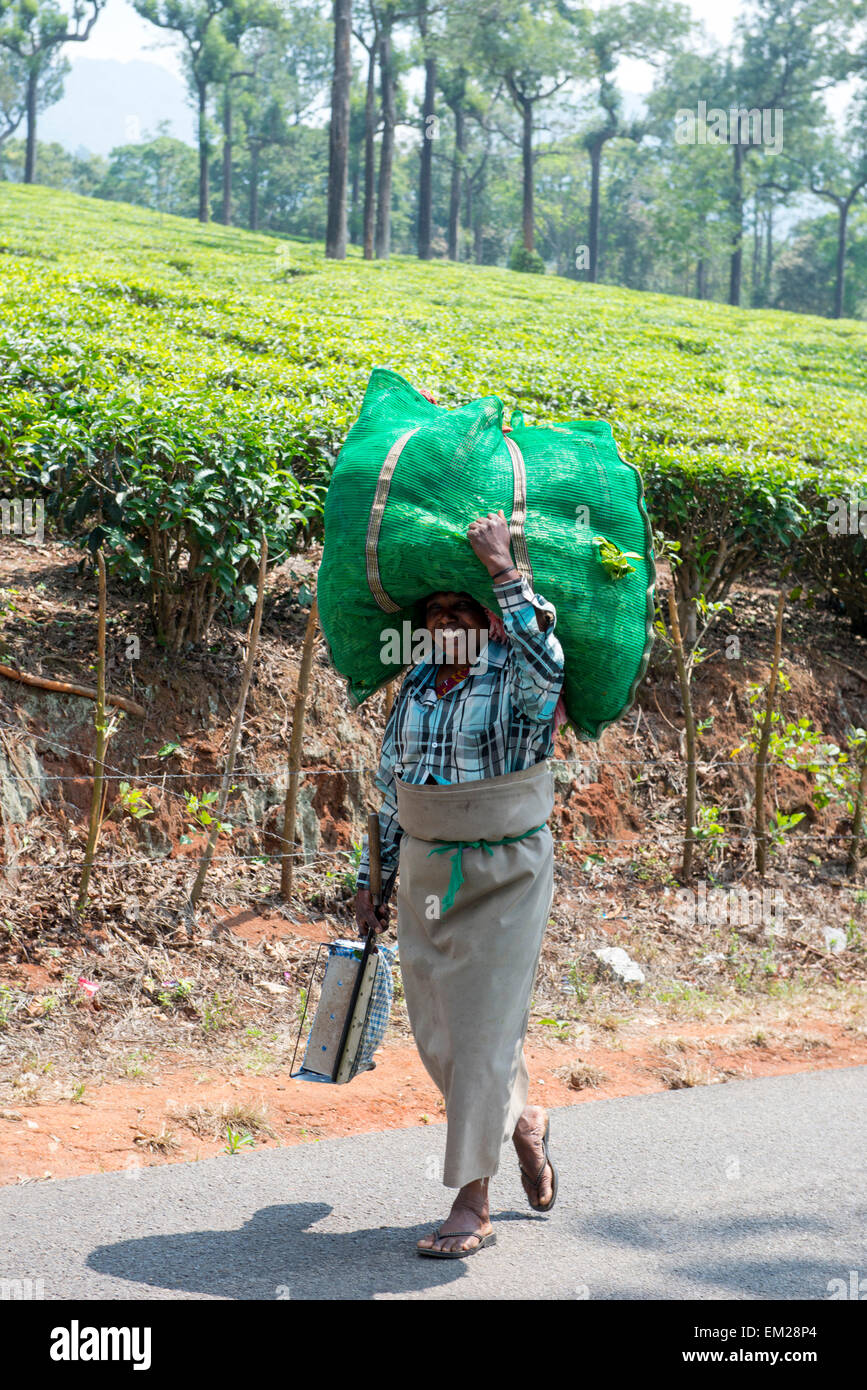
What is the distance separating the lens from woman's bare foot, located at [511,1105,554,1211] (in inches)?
141

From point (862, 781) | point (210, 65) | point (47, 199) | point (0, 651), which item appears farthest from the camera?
point (210, 65)

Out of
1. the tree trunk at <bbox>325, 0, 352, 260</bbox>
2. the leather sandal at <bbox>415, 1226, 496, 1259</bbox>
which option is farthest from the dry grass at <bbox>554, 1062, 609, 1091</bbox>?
the tree trunk at <bbox>325, 0, 352, 260</bbox>

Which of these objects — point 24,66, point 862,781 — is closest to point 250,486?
point 862,781

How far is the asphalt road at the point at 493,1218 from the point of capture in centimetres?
318

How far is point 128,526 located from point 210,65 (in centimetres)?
5533

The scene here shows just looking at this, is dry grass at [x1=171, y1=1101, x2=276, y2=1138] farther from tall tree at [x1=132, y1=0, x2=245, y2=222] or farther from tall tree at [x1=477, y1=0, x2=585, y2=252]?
tall tree at [x1=132, y1=0, x2=245, y2=222]

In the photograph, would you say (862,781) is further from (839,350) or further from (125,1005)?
(839,350)

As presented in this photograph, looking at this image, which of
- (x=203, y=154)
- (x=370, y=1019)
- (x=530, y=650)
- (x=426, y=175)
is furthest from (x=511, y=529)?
(x=203, y=154)

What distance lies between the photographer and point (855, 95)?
5884 centimetres

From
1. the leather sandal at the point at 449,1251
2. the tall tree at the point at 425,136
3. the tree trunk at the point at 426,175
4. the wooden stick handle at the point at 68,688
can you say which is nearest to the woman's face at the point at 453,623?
the leather sandal at the point at 449,1251

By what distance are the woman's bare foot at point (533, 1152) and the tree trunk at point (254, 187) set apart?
242 ft

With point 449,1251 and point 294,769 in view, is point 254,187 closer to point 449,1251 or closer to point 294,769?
point 294,769

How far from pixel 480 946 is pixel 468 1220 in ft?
2.57

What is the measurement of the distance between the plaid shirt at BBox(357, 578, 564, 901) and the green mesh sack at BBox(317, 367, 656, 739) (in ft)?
0.61
